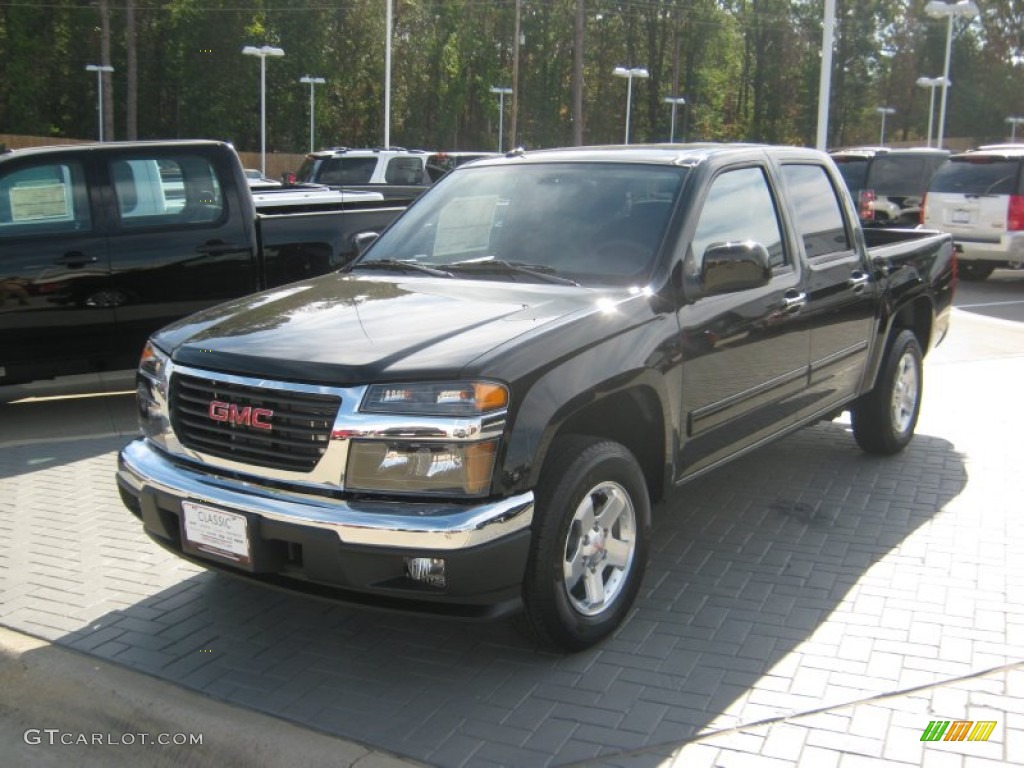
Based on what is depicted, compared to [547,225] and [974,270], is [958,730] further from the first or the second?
[974,270]

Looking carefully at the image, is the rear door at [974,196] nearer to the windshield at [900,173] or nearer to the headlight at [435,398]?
the windshield at [900,173]

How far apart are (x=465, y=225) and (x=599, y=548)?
1808 mm

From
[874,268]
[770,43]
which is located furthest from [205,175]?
[770,43]

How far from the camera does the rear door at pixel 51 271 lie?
7.36m

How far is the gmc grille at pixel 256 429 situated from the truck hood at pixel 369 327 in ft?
0.23

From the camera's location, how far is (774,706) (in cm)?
371

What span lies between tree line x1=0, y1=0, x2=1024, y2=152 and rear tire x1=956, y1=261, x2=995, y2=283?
31.6 meters

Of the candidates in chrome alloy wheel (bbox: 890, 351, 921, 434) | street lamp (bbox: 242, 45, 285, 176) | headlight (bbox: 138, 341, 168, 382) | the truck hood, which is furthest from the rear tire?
street lamp (bbox: 242, 45, 285, 176)

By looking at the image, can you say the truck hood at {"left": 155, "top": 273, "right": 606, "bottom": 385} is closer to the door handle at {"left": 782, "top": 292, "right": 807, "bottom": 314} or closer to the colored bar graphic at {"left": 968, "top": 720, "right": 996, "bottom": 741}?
the door handle at {"left": 782, "top": 292, "right": 807, "bottom": 314}

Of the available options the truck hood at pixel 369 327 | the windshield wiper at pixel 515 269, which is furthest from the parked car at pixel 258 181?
the truck hood at pixel 369 327

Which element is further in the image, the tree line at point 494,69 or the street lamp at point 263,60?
the tree line at point 494,69

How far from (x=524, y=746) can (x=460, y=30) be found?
6929cm

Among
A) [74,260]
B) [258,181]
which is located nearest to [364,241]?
[74,260]

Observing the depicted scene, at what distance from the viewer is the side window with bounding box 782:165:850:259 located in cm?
567
